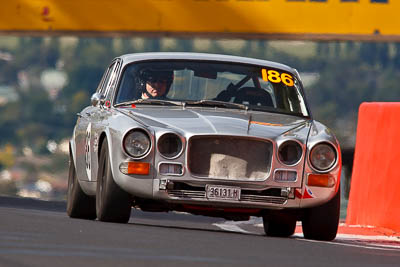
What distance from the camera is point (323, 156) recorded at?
30.4ft

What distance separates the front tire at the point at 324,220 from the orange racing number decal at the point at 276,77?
1.50 meters

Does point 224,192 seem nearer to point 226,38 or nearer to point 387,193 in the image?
point 387,193

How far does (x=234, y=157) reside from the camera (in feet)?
29.8

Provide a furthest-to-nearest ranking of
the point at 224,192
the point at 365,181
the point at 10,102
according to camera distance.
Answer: the point at 10,102 < the point at 365,181 < the point at 224,192

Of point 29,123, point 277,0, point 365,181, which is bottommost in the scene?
point 29,123

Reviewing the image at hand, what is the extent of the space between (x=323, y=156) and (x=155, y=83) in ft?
5.41

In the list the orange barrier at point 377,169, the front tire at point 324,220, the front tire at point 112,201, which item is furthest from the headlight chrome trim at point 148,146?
the orange barrier at point 377,169

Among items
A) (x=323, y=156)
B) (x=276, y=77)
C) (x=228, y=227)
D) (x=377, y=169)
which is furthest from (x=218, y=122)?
(x=228, y=227)

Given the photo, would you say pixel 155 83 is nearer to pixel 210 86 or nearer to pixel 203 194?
pixel 210 86

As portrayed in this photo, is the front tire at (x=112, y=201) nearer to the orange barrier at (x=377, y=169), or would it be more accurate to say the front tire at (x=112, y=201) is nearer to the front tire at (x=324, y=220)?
the front tire at (x=324, y=220)

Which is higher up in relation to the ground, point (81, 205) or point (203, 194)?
point (203, 194)

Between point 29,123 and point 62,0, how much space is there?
26.1m

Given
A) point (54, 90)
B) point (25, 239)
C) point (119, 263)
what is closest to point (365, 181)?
point (25, 239)

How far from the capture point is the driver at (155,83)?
1012 cm
